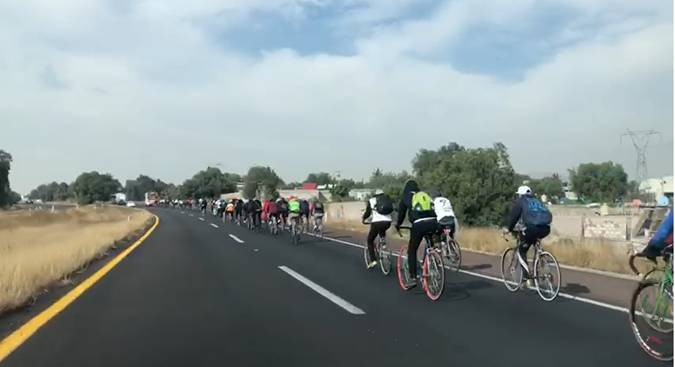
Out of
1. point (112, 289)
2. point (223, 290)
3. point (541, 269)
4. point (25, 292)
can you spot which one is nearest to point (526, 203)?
point (541, 269)

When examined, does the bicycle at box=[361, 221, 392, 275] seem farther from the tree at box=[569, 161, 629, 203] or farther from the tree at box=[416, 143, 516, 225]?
the tree at box=[569, 161, 629, 203]

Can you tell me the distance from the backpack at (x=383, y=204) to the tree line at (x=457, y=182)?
225 inches

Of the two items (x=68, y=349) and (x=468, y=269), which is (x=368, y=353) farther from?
(x=468, y=269)

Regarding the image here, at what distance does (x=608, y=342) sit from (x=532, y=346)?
0.89 m

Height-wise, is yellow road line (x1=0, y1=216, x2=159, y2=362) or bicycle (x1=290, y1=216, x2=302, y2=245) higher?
bicycle (x1=290, y1=216, x2=302, y2=245)

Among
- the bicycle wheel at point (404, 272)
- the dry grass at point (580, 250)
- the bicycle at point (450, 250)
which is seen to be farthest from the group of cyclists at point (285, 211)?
the bicycle wheel at point (404, 272)

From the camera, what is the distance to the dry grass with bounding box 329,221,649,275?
1425 cm

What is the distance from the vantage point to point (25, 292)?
32.9 feet

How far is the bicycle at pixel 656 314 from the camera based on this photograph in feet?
20.7

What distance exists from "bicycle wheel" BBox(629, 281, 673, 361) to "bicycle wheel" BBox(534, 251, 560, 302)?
10.5 ft

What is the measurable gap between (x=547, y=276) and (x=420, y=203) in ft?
7.31

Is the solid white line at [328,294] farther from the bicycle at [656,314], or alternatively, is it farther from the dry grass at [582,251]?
the dry grass at [582,251]

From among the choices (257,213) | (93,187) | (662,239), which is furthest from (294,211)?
(93,187)

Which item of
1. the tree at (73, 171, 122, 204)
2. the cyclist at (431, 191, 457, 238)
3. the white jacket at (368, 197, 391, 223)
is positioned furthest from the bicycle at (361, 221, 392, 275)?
the tree at (73, 171, 122, 204)
